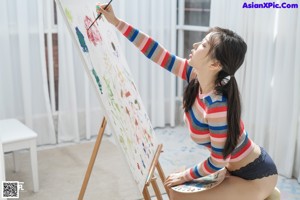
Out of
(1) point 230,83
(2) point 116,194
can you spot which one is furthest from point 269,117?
(1) point 230,83

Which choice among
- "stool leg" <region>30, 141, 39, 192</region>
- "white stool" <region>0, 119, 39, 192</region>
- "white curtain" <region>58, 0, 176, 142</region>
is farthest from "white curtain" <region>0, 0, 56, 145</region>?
"stool leg" <region>30, 141, 39, 192</region>

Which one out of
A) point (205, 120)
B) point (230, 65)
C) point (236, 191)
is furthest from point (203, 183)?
point (230, 65)

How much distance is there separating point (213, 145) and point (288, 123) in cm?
136

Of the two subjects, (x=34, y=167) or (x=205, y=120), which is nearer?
(x=205, y=120)

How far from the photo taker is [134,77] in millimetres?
3576

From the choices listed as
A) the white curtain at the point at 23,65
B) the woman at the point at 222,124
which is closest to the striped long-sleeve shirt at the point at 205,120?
the woman at the point at 222,124

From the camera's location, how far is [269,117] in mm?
2775

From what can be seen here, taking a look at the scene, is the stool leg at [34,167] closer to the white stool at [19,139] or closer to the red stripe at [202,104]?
the white stool at [19,139]

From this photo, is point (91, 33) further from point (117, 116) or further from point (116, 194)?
point (116, 194)

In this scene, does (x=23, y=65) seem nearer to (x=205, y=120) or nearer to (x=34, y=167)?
(x=34, y=167)

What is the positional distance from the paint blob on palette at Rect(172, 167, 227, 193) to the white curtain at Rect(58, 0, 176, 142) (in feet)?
6.34

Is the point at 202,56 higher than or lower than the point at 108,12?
lower

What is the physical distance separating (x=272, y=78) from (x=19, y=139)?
1713 mm

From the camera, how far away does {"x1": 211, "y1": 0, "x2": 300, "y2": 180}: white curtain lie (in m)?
2.53
